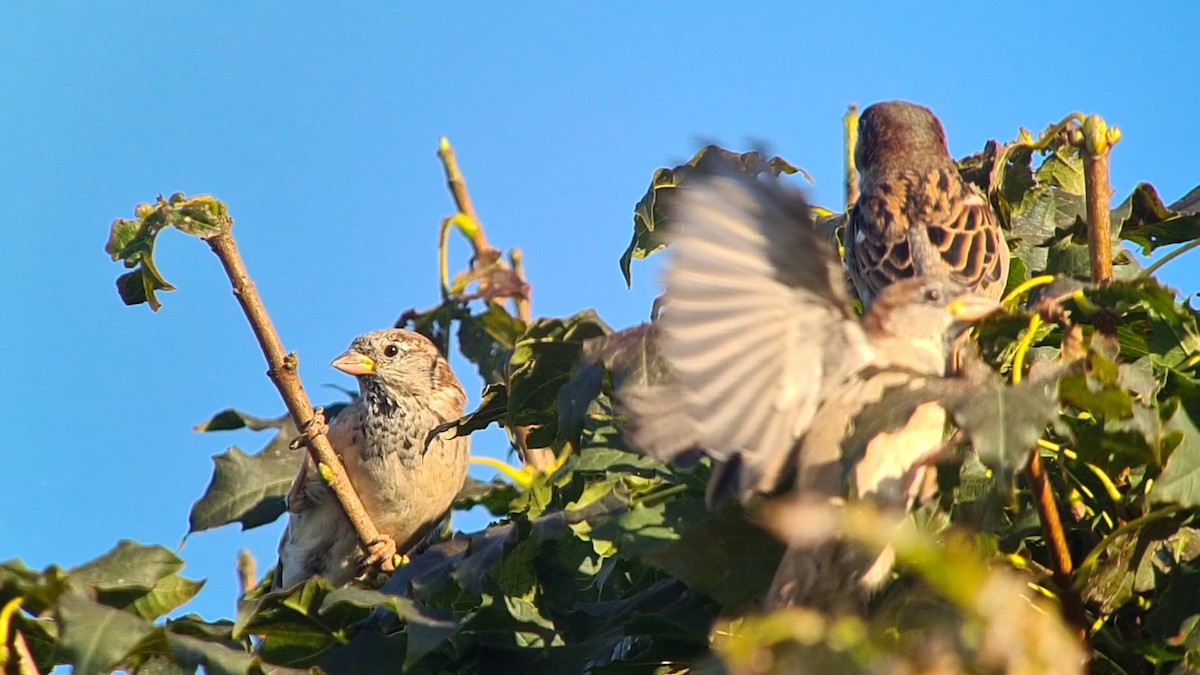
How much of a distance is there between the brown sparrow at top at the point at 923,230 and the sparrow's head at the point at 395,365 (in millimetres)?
2052

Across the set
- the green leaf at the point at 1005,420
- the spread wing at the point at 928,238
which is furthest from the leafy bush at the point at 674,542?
the spread wing at the point at 928,238

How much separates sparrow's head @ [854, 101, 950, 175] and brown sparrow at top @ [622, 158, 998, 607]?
75.6 inches

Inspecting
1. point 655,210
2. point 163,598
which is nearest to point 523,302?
point 655,210

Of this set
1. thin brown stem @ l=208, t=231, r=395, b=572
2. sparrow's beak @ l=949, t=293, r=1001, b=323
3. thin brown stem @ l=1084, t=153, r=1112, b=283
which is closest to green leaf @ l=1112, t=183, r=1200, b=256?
thin brown stem @ l=1084, t=153, r=1112, b=283

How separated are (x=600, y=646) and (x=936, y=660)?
1.43 m

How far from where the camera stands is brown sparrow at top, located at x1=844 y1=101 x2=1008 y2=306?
2902mm

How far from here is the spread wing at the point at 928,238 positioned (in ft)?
9.50

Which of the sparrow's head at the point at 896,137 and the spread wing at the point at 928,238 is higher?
the sparrow's head at the point at 896,137

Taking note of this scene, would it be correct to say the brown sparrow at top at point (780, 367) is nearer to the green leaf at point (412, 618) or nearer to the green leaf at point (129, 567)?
the green leaf at point (412, 618)

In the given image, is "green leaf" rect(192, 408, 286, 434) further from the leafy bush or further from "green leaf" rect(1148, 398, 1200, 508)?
"green leaf" rect(1148, 398, 1200, 508)

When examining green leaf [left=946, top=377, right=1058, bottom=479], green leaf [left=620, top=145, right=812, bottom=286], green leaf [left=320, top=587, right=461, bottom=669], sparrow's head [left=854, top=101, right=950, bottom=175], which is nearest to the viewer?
green leaf [left=946, top=377, right=1058, bottom=479]

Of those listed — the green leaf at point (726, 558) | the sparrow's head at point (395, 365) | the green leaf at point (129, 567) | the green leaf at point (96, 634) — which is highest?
the sparrow's head at point (395, 365)

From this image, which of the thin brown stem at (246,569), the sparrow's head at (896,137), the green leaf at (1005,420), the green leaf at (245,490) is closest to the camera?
the green leaf at (1005,420)

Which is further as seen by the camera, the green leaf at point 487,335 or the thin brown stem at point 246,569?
the thin brown stem at point 246,569
